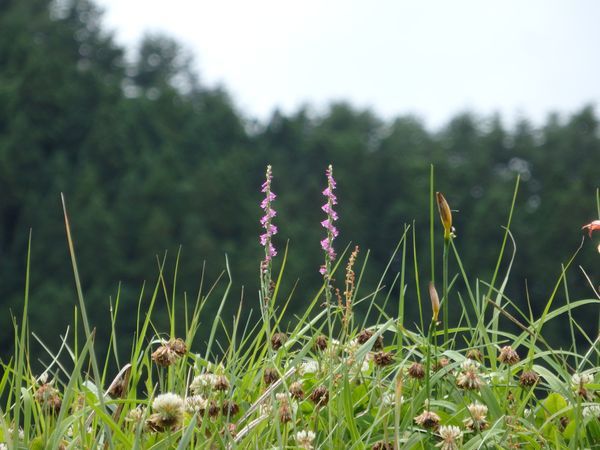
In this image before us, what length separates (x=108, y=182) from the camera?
38781 mm

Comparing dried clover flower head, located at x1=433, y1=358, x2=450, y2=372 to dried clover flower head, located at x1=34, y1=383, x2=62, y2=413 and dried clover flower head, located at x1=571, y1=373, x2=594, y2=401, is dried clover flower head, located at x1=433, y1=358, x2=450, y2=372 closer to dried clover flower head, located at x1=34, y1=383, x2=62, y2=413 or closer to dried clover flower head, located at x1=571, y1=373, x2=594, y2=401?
dried clover flower head, located at x1=571, y1=373, x2=594, y2=401

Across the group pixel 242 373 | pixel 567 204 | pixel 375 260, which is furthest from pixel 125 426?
pixel 375 260

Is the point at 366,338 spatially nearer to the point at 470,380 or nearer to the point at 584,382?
the point at 470,380

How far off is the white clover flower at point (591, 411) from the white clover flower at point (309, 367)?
49 centimetres

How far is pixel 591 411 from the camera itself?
1.70 metres

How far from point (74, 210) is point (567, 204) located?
18.2 meters

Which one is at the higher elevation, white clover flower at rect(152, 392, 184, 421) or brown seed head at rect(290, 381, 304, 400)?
white clover flower at rect(152, 392, 184, 421)

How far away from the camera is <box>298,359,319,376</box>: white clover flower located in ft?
6.33

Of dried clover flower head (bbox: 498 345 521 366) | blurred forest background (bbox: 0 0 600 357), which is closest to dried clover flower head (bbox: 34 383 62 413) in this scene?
dried clover flower head (bbox: 498 345 521 366)

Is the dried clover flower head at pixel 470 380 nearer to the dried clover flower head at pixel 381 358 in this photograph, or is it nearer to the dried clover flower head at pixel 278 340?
the dried clover flower head at pixel 381 358

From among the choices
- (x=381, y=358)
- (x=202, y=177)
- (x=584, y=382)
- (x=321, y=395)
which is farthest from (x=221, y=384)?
(x=202, y=177)

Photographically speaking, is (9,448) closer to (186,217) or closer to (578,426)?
(578,426)

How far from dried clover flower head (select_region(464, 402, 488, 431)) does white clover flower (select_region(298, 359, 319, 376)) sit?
38 cm

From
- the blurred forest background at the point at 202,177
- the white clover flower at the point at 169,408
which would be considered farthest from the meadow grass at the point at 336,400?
the blurred forest background at the point at 202,177
